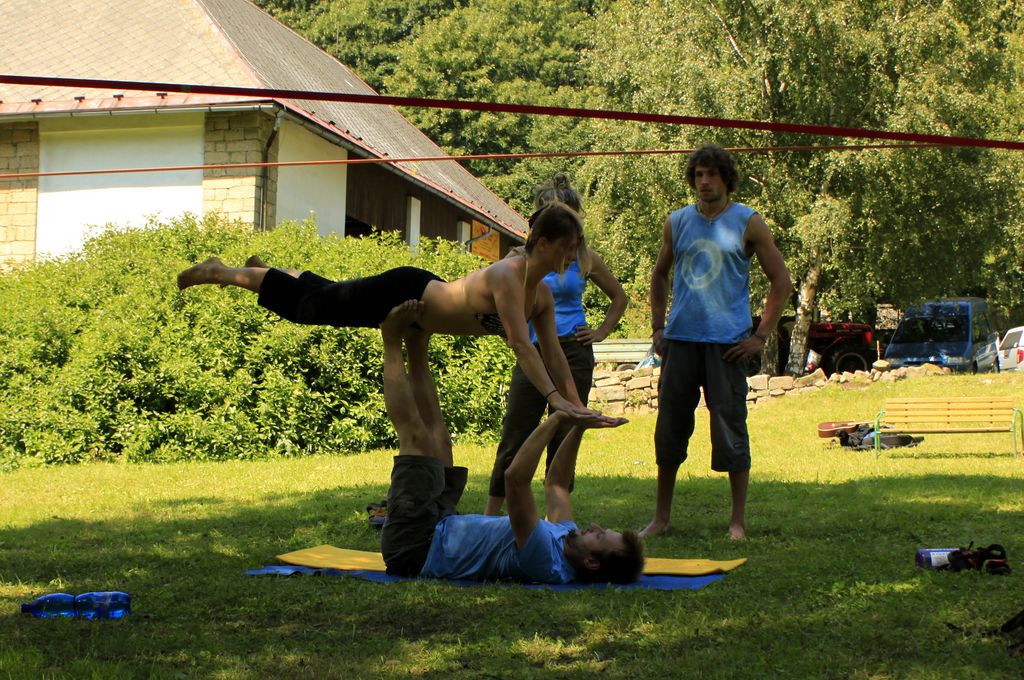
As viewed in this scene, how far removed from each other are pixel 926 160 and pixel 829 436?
494 inches

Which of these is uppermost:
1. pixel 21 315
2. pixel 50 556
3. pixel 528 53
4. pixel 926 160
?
pixel 528 53

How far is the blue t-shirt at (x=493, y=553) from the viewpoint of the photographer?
16.5 ft

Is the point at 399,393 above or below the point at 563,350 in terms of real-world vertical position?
below

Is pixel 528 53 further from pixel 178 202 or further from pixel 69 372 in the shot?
pixel 69 372

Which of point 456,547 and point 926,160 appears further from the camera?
point 926,160

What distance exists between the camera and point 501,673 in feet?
11.6

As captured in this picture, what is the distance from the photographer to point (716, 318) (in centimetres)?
627

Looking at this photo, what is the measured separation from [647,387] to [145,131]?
9.19 meters

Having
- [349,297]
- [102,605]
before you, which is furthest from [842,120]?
[102,605]

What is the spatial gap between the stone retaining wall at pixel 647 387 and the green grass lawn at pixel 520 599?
9.75m

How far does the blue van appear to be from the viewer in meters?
29.2

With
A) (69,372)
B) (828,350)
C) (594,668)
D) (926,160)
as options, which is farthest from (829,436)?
(828,350)

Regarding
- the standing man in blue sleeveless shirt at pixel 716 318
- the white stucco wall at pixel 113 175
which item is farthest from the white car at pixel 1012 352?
the standing man in blue sleeveless shirt at pixel 716 318

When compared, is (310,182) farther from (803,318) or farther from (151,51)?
(803,318)
